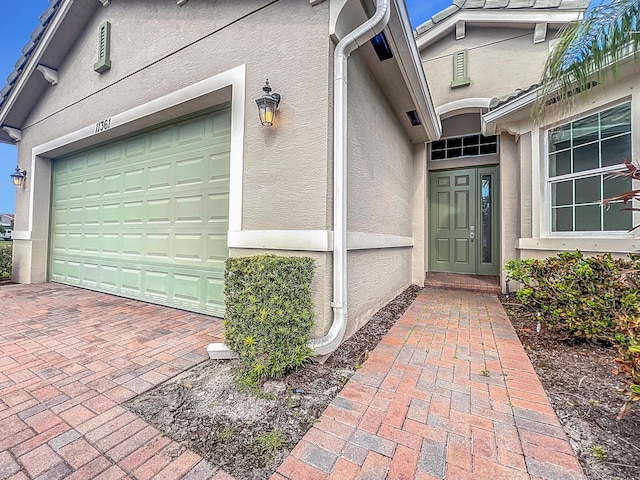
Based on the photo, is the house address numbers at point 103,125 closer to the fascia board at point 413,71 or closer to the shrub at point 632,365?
the fascia board at point 413,71

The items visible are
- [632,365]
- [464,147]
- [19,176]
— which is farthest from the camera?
[464,147]

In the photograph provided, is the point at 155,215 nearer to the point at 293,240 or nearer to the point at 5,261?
the point at 293,240

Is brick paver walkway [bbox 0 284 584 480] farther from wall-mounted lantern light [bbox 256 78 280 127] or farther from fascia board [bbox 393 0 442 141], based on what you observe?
fascia board [bbox 393 0 442 141]

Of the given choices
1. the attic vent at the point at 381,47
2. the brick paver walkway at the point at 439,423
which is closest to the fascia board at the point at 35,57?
the attic vent at the point at 381,47

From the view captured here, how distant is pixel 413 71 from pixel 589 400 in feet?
12.5

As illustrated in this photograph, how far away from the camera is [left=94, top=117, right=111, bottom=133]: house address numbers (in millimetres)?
4553

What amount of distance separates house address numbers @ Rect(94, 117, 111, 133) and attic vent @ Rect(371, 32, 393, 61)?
13.3 feet

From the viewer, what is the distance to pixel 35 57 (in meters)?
5.52

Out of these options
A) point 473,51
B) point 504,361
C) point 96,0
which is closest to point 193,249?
point 504,361

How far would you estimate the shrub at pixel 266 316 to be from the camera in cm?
224

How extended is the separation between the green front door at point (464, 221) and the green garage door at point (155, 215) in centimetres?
504

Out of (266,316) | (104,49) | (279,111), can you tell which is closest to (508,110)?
(279,111)

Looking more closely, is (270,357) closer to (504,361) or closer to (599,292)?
(504,361)

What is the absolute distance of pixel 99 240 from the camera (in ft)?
17.5
